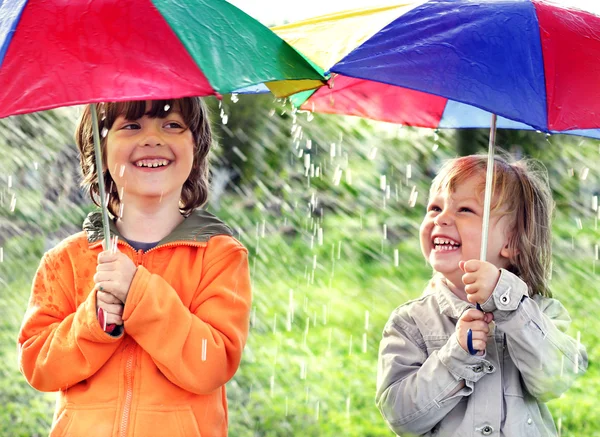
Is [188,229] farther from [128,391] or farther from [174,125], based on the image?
[128,391]

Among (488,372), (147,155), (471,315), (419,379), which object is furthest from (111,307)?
(488,372)

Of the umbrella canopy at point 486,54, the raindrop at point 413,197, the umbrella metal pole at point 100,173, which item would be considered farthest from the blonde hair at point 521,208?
the raindrop at point 413,197

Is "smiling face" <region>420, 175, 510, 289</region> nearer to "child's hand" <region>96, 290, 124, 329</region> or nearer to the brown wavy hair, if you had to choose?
the brown wavy hair

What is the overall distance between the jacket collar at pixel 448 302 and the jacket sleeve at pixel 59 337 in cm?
112

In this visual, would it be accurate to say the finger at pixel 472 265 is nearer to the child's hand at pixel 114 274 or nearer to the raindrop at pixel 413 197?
the child's hand at pixel 114 274

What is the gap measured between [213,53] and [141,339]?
912 mm

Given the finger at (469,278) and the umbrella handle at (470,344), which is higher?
the finger at (469,278)

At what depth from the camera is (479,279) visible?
10.5ft

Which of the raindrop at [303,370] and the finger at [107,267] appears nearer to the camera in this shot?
the finger at [107,267]

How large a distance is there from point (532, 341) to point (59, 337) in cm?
150

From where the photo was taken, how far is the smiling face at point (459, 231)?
11.4 feet

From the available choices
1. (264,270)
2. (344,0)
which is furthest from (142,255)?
(344,0)

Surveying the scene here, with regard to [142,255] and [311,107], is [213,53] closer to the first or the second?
[142,255]

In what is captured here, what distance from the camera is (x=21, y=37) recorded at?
277cm
